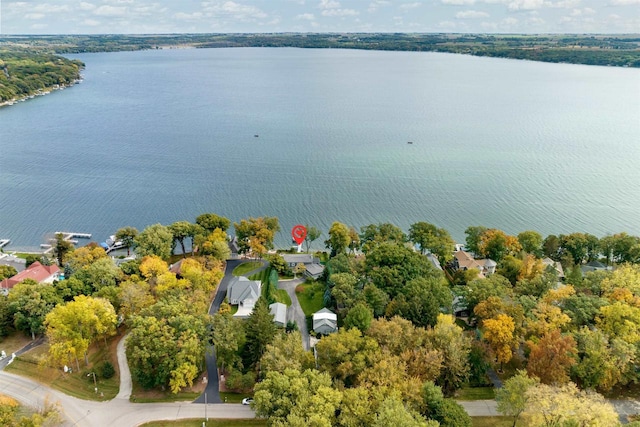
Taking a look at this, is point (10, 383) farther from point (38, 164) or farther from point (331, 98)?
point (331, 98)

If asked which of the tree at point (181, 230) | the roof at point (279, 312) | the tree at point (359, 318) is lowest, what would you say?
the roof at point (279, 312)

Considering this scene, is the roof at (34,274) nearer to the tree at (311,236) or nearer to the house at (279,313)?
the house at (279,313)

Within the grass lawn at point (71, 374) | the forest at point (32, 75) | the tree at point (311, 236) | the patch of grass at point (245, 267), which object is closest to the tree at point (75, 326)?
the grass lawn at point (71, 374)

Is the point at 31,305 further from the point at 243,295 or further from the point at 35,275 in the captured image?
the point at 243,295

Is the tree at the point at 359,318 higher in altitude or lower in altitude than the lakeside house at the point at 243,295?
higher

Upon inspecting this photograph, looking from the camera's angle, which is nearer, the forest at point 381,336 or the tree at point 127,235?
the forest at point 381,336

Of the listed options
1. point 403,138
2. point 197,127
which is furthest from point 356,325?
point 197,127
